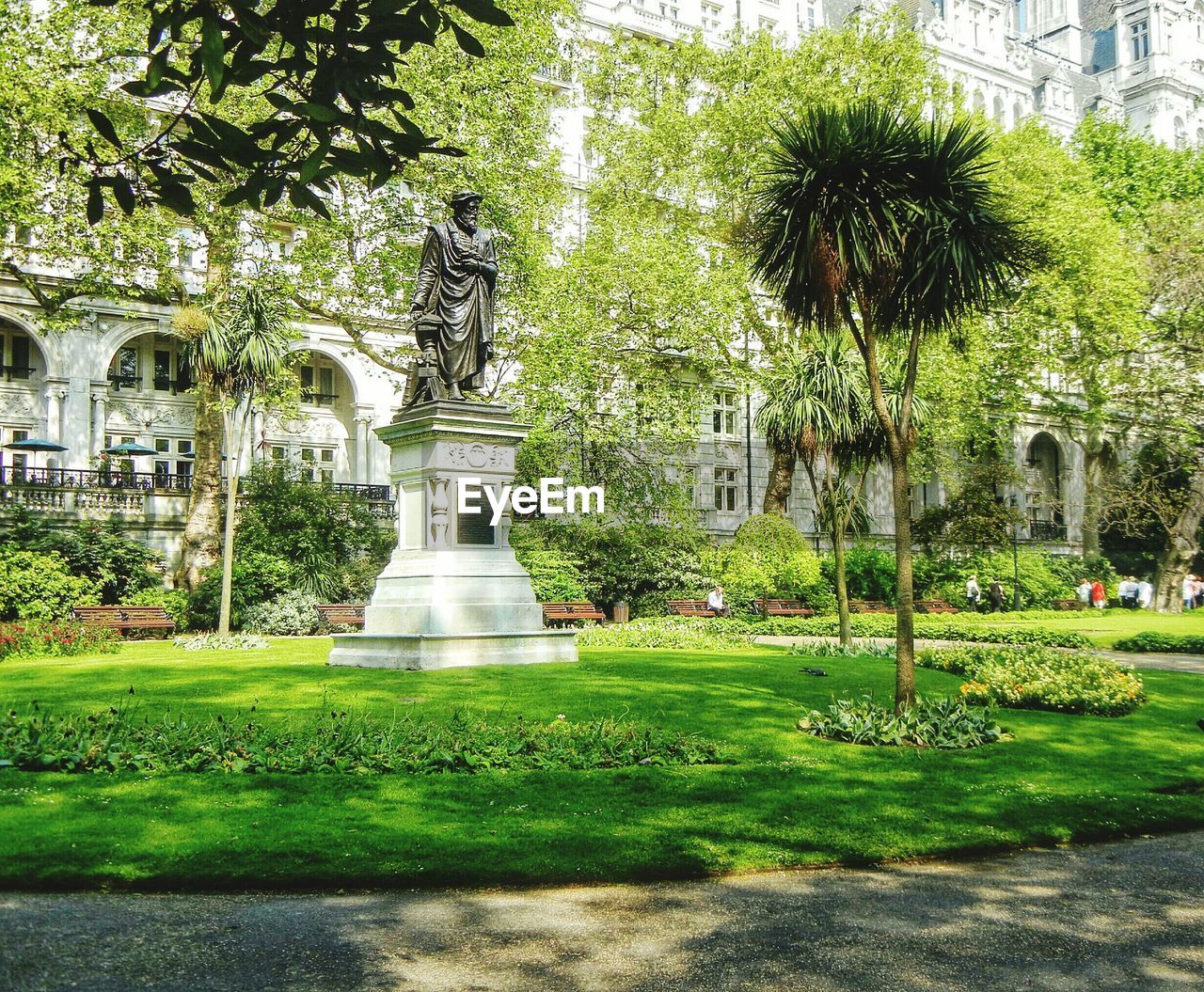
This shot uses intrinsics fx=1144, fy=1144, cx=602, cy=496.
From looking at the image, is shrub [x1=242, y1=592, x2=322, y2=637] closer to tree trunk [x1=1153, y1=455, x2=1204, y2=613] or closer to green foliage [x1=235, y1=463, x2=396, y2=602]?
green foliage [x1=235, y1=463, x2=396, y2=602]

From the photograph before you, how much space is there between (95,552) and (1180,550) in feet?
119

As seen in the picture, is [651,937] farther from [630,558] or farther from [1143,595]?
[1143,595]

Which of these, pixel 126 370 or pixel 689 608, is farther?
pixel 126 370

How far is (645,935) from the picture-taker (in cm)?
582

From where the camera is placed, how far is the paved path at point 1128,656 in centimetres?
2172

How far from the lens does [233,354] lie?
92.0ft

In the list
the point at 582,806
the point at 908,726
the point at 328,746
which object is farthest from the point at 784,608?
the point at 582,806

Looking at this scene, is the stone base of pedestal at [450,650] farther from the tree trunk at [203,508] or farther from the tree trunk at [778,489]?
the tree trunk at [778,489]

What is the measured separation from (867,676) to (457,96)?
19880 mm

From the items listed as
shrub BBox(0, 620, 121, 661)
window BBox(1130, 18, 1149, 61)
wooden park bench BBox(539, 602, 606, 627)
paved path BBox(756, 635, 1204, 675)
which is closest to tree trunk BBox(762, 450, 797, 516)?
paved path BBox(756, 635, 1204, 675)

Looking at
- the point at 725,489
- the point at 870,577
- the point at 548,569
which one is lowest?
the point at 870,577

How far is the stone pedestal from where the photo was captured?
1562cm

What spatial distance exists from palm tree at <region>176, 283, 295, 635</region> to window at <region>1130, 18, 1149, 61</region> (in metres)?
67.2

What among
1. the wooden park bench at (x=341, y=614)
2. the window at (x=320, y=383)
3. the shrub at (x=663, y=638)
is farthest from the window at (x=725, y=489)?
the shrub at (x=663, y=638)
